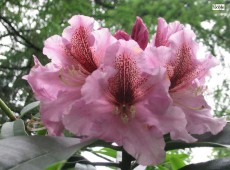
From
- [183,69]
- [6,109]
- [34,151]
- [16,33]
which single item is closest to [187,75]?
[183,69]

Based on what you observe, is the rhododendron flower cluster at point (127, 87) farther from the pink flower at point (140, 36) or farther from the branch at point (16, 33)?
the branch at point (16, 33)

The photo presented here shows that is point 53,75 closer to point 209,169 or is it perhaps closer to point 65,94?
point 65,94

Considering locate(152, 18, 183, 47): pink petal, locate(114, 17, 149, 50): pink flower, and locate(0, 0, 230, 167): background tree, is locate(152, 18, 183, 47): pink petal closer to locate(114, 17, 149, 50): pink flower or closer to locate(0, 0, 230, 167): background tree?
locate(114, 17, 149, 50): pink flower

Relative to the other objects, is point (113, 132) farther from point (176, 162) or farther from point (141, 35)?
point (176, 162)

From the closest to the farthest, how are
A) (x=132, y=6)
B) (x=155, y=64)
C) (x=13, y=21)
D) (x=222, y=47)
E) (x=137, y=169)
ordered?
(x=155, y=64) → (x=137, y=169) → (x=13, y=21) → (x=132, y=6) → (x=222, y=47)

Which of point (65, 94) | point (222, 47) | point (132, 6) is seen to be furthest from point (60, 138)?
point (222, 47)

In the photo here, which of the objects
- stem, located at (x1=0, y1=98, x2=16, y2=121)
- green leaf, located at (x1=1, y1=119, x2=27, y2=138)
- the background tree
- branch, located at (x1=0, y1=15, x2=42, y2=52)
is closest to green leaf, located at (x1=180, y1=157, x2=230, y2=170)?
green leaf, located at (x1=1, y1=119, x2=27, y2=138)
